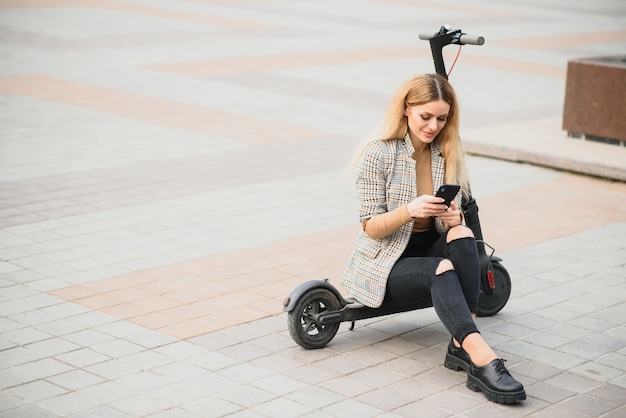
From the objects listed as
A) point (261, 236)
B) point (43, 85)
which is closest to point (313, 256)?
point (261, 236)

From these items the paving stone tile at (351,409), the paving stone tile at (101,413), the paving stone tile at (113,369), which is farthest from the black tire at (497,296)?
the paving stone tile at (101,413)

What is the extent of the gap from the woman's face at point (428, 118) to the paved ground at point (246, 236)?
72 centimetres

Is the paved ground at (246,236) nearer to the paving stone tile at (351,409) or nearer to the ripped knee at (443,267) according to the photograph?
the paving stone tile at (351,409)

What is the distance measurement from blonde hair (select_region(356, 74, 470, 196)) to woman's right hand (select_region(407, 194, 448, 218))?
0.38 meters

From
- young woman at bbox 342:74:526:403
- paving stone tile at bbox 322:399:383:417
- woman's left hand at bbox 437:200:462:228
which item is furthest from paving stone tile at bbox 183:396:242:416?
woman's left hand at bbox 437:200:462:228

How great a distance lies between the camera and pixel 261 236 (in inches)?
277

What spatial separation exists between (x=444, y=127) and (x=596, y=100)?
17.6 ft

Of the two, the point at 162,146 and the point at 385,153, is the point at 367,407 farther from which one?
the point at 162,146

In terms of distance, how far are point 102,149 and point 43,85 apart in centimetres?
360

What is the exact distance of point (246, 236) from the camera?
7.03 meters

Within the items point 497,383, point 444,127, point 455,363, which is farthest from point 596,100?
point 497,383

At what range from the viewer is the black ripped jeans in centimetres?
460

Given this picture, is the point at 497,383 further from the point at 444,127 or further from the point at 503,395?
the point at 444,127

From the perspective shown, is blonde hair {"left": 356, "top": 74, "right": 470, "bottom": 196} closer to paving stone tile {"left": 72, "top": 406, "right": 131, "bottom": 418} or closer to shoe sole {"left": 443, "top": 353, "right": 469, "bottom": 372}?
shoe sole {"left": 443, "top": 353, "right": 469, "bottom": 372}
